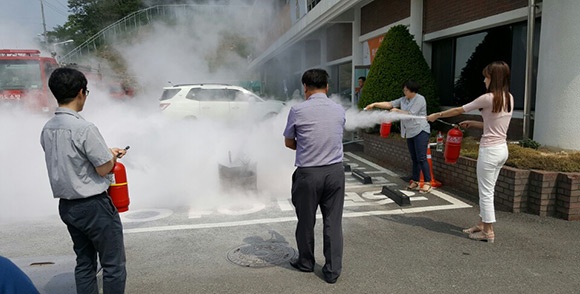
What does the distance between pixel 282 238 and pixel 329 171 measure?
1403 mm

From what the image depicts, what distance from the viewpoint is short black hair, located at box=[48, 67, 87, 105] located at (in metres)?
2.50

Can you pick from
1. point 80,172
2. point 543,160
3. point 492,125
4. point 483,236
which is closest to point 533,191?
point 543,160

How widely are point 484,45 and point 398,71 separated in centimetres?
170

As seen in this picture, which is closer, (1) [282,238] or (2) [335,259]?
(2) [335,259]

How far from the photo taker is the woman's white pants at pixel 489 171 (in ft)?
12.8

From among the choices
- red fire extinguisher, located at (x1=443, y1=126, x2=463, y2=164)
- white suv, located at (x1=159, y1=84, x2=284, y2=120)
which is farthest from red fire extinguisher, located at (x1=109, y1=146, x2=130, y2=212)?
white suv, located at (x1=159, y1=84, x2=284, y2=120)

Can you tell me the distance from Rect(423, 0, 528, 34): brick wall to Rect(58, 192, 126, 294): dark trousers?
698 cm

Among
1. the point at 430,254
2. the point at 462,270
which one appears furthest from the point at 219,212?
the point at 462,270

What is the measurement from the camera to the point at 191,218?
16.6 feet

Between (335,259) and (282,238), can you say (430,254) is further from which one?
(282,238)

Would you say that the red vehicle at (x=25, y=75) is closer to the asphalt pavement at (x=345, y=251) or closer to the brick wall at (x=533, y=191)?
the asphalt pavement at (x=345, y=251)

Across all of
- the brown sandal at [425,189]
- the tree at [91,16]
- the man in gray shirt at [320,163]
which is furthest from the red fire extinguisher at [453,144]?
the tree at [91,16]

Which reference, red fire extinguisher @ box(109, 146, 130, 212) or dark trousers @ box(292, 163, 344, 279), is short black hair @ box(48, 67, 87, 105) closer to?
red fire extinguisher @ box(109, 146, 130, 212)

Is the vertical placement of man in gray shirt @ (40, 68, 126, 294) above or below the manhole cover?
above
